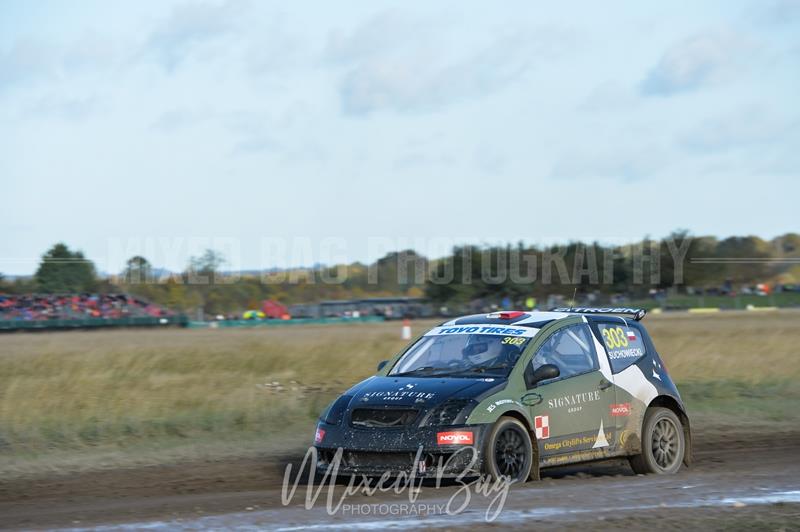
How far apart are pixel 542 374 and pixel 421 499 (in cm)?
178

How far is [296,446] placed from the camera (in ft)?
41.8

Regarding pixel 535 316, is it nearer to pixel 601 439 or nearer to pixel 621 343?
pixel 621 343

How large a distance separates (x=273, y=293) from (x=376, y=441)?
3140 inches

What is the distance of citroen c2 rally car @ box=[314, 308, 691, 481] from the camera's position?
864cm

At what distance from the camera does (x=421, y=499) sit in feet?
26.7

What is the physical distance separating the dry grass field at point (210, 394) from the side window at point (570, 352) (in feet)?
14.6

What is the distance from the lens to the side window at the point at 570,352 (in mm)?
9586

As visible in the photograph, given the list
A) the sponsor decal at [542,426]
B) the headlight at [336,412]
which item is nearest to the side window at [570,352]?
the sponsor decal at [542,426]

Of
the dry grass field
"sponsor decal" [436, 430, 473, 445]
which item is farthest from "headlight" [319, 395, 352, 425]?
the dry grass field

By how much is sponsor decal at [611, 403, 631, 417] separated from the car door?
0.06 metres

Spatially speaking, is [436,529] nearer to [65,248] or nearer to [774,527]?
[774,527]

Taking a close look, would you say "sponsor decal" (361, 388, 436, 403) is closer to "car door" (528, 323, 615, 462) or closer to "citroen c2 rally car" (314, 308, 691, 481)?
"citroen c2 rally car" (314, 308, 691, 481)

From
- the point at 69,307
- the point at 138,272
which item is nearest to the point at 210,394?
the point at 69,307

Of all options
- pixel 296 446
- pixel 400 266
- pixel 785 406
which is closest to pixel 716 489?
pixel 296 446
